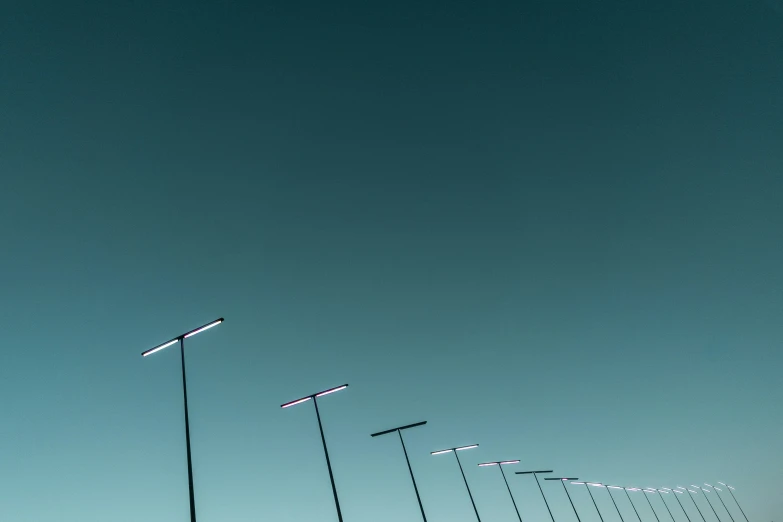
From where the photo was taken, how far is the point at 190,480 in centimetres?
1744

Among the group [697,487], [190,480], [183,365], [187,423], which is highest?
[183,365]

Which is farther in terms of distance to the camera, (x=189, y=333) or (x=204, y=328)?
(x=189, y=333)

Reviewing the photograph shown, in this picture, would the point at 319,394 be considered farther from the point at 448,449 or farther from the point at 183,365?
the point at 448,449

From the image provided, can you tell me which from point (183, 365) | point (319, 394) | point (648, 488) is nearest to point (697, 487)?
point (648, 488)

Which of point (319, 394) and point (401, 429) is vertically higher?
point (319, 394)

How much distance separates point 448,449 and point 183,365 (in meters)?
29.2

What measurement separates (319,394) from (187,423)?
1126 cm

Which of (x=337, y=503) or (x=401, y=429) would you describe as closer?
(x=337, y=503)

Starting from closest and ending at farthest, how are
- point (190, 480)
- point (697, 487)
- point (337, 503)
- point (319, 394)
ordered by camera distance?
point (190, 480) < point (337, 503) < point (319, 394) < point (697, 487)

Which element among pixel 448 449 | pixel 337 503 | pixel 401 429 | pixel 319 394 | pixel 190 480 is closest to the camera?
pixel 190 480

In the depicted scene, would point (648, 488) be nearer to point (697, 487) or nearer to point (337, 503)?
point (697, 487)

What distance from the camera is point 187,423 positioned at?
1953cm

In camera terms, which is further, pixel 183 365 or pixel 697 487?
pixel 697 487

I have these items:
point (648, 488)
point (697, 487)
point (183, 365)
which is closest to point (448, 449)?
point (183, 365)
